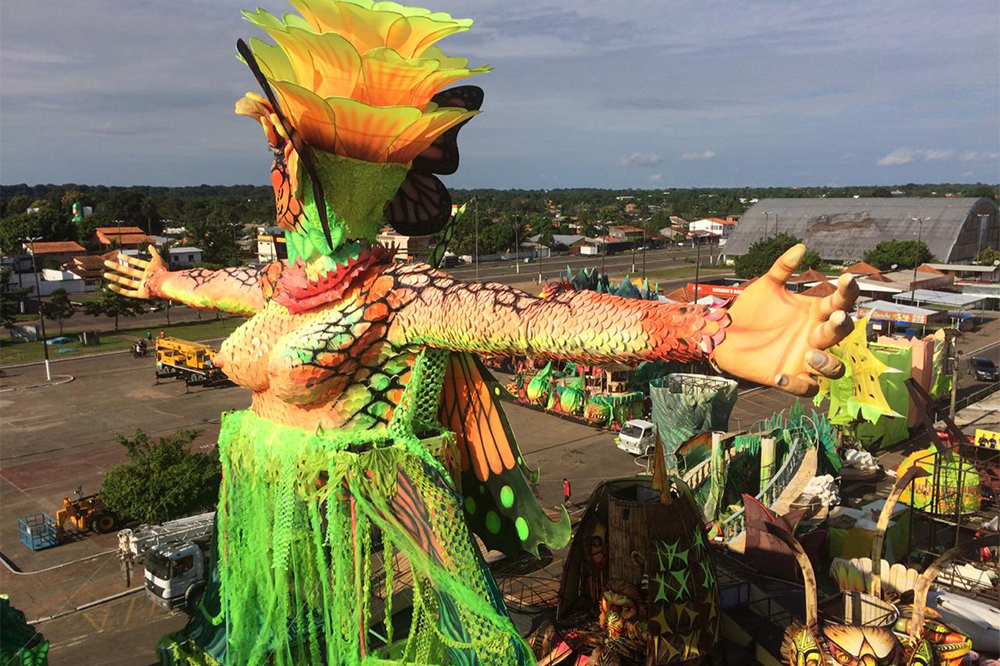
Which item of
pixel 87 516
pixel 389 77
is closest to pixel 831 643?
pixel 389 77

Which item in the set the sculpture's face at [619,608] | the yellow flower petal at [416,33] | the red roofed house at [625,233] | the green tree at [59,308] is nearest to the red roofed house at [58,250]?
the green tree at [59,308]

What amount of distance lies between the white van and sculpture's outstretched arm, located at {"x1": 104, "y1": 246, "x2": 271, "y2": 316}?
14.0 m

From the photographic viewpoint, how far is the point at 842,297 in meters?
3.54

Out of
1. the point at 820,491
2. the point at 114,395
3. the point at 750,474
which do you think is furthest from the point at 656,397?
the point at 114,395

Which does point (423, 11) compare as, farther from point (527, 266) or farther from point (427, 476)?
point (527, 266)

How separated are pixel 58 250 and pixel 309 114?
2273 inches

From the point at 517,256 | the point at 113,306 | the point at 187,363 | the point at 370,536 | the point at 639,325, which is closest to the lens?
the point at 639,325

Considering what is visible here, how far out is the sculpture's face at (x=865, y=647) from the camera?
8.08 meters

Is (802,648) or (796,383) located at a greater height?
(796,383)

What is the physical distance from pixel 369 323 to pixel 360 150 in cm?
119

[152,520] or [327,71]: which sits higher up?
[327,71]

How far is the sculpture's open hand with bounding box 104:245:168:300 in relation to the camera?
786cm

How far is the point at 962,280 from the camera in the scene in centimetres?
4900

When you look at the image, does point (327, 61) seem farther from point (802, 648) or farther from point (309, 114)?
point (802, 648)
